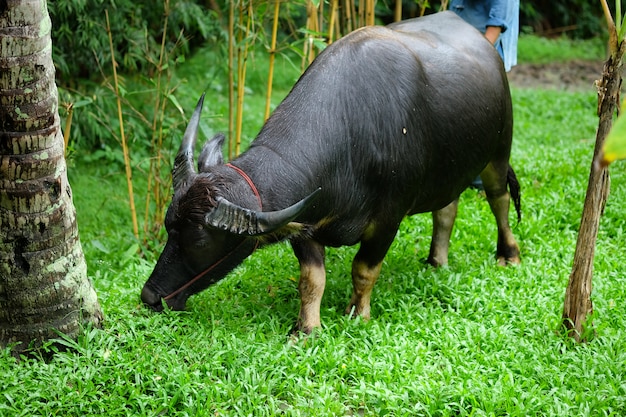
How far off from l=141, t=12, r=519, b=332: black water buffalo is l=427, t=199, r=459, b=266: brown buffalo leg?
536 millimetres

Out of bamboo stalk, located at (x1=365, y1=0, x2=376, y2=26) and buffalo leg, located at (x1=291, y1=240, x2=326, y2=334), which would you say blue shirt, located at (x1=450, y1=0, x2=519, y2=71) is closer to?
bamboo stalk, located at (x1=365, y1=0, x2=376, y2=26)

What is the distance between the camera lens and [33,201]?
3.56 m

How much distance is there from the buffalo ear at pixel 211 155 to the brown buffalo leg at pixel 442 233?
73.4 inches

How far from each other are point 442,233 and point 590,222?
1508mm

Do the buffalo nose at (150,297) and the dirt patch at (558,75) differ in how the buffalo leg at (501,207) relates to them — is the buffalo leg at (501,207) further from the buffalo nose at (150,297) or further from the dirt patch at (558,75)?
the dirt patch at (558,75)

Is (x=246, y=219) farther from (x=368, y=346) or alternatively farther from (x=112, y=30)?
(x=112, y=30)

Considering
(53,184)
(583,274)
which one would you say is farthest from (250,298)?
(583,274)

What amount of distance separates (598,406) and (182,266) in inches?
87.6

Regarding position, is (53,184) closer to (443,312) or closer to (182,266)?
(182,266)

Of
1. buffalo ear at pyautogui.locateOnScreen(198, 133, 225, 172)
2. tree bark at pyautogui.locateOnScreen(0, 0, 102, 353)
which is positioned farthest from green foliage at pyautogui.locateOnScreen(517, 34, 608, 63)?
tree bark at pyautogui.locateOnScreen(0, 0, 102, 353)

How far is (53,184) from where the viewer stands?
362 cm

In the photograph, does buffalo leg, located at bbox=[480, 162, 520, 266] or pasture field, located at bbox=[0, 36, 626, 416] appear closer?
pasture field, located at bbox=[0, 36, 626, 416]

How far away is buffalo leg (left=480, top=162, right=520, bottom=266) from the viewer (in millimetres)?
5547

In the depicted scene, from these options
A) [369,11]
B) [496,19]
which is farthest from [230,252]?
[496,19]
